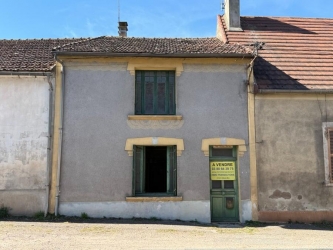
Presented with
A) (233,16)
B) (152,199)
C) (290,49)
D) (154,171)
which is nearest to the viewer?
(152,199)

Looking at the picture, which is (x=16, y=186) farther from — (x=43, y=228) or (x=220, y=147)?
(x=220, y=147)

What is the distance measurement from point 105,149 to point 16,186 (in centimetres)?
272

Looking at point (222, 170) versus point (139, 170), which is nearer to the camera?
point (139, 170)

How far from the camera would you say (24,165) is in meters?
10.4

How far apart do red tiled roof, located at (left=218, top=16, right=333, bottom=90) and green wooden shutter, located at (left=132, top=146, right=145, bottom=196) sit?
4.15 m

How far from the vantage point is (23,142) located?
10.4 metres

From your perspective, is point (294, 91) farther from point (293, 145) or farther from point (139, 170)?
point (139, 170)

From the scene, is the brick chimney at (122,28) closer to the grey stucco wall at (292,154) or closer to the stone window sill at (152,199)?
the grey stucco wall at (292,154)

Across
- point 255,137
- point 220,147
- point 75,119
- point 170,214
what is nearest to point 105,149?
point 75,119

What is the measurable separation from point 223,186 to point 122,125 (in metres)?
3.50

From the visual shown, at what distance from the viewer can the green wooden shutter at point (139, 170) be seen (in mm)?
10539

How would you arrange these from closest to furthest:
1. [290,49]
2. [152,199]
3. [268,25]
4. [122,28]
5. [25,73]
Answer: [152,199]
[25,73]
[290,49]
[268,25]
[122,28]

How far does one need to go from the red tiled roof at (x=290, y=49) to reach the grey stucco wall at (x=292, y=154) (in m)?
0.64

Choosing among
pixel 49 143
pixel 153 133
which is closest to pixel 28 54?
pixel 49 143
